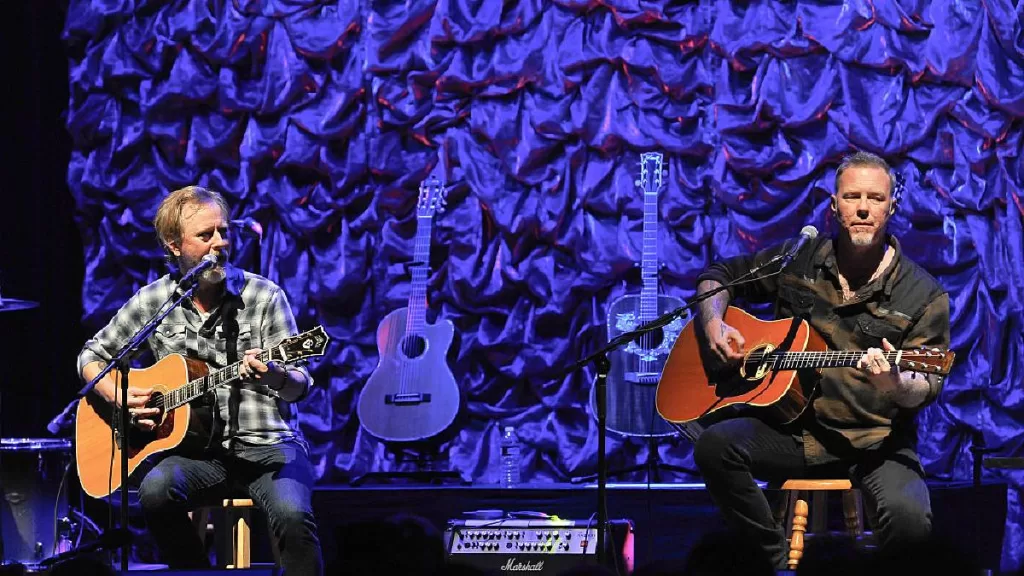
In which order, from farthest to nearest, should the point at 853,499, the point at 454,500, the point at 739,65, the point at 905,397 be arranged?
the point at 739,65
the point at 454,500
the point at 853,499
the point at 905,397

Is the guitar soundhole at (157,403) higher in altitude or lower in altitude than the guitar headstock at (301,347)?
lower

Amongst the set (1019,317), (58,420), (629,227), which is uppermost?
(629,227)

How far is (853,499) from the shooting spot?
475cm

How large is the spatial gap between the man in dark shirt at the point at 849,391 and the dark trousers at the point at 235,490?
148 cm

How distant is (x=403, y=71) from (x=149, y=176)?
1.58m

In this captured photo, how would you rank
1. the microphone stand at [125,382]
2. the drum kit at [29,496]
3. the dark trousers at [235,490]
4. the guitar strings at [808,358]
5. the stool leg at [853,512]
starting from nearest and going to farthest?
the microphone stand at [125,382] → the guitar strings at [808,358] → the dark trousers at [235,490] → the stool leg at [853,512] → the drum kit at [29,496]

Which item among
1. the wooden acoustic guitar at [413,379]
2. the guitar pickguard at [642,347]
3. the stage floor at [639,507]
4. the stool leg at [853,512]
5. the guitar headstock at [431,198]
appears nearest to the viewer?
the stool leg at [853,512]

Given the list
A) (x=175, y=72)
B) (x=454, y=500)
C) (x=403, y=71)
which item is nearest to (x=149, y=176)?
(x=175, y=72)

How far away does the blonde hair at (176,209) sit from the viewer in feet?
16.0

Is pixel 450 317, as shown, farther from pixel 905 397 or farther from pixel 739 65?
pixel 905 397

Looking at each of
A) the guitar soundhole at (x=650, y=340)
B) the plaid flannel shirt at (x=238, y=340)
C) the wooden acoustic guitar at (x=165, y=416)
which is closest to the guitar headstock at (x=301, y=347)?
the wooden acoustic guitar at (x=165, y=416)

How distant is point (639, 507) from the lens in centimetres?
573

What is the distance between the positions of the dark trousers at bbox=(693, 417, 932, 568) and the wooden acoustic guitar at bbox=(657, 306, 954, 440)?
11 centimetres

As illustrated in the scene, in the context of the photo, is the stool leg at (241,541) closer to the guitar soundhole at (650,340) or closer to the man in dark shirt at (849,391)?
the man in dark shirt at (849,391)
